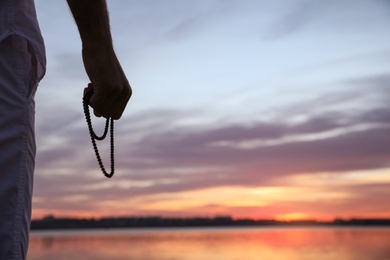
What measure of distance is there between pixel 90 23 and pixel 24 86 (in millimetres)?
237

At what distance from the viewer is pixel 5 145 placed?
123cm

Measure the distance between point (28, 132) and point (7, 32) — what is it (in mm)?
251

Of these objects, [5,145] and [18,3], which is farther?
[18,3]

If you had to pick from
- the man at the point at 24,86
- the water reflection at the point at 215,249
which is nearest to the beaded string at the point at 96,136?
the man at the point at 24,86

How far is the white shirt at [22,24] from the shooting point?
1307mm

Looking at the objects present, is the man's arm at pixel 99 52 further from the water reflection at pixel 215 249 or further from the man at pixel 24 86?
the water reflection at pixel 215 249

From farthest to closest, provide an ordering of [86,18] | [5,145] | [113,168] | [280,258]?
[280,258] → [113,168] → [86,18] → [5,145]

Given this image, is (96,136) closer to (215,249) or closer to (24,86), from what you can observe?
(24,86)

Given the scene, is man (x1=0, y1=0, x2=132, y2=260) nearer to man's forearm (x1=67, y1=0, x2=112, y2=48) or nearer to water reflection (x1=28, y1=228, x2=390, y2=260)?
man's forearm (x1=67, y1=0, x2=112, y2=48)

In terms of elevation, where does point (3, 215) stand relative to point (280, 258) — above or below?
above

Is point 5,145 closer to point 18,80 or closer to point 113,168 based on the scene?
point 18,80

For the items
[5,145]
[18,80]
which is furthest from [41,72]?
[5,145]

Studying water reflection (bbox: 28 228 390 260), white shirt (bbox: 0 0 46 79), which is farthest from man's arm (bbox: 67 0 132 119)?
water reflection (bbox: 28 228 390 260)

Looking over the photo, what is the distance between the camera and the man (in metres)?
1.23
